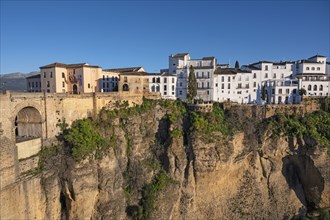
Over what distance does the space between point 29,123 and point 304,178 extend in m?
25.7

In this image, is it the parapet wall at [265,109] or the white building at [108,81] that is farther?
the white building at [108,81]

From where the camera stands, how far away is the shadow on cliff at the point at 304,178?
2618 cm

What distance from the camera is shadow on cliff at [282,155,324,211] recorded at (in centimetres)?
2618

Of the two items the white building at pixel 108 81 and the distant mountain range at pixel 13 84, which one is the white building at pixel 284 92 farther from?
the distant mountain range at pixel 13 84

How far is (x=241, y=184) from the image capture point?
25984mm

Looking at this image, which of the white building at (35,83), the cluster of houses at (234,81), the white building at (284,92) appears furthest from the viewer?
the white building at (284,92)

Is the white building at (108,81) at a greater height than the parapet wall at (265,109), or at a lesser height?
greater

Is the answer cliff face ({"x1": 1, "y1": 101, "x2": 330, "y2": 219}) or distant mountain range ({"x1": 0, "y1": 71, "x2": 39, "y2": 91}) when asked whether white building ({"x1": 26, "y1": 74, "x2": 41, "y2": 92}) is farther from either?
cliff face ({"x1": 1, "y1": 101, "x2": 330, "y2": 219})

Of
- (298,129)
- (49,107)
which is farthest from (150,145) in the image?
(298,129)

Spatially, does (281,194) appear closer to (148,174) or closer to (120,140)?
(148,174)

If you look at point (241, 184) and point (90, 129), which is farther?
point (241, 184)

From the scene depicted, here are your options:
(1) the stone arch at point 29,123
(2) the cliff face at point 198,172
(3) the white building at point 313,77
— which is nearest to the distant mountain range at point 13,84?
(1) the stone arch at point 29,123

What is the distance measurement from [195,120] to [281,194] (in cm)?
1106

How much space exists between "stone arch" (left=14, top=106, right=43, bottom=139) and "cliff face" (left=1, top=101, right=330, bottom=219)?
2371 millimetres
